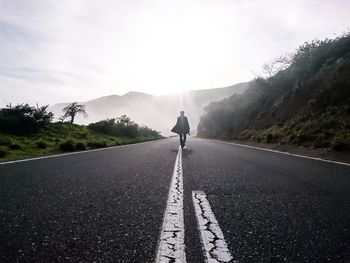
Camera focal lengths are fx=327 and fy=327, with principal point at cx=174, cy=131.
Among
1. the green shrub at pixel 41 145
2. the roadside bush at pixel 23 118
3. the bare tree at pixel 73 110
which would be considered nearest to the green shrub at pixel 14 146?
the green shrub at pixel 41 145

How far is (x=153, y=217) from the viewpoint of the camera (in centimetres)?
319

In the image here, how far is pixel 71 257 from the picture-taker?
219 cm

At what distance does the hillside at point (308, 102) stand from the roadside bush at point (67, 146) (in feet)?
33.2

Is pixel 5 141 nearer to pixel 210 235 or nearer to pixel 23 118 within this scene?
pixel 23 118

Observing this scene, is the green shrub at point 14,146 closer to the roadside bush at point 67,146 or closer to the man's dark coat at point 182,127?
the roadside bush at point 67,146

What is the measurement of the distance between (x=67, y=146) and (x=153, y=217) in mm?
12204

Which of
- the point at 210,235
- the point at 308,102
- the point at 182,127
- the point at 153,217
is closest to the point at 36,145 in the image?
the point at 182,127

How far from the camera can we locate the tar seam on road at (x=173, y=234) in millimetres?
2172

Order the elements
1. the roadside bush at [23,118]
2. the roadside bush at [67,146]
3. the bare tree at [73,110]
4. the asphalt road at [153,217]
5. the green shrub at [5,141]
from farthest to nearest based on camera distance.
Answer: the bare tree at [73,110]
the roadside bush at [23,118]
the roadside bush at [67,146]
the green shrub at [5,141]
the asphalt road at [153,217]

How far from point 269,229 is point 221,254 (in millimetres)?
785

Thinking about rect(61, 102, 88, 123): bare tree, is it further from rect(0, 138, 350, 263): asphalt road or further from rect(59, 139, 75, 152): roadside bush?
rect(0, 138, 350, 263): asphalt road

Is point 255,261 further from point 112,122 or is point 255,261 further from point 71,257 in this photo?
point 112,122

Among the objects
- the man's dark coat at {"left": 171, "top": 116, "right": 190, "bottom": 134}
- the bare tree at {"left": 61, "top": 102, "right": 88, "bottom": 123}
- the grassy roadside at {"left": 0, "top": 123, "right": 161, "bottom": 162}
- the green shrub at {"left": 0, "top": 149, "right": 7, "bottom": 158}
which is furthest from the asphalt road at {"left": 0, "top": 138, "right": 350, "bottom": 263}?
the bare tree at {"left": 61, "top": 102, "right": 88, "bottom": 123}

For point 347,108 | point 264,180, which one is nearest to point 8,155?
point 264,180
